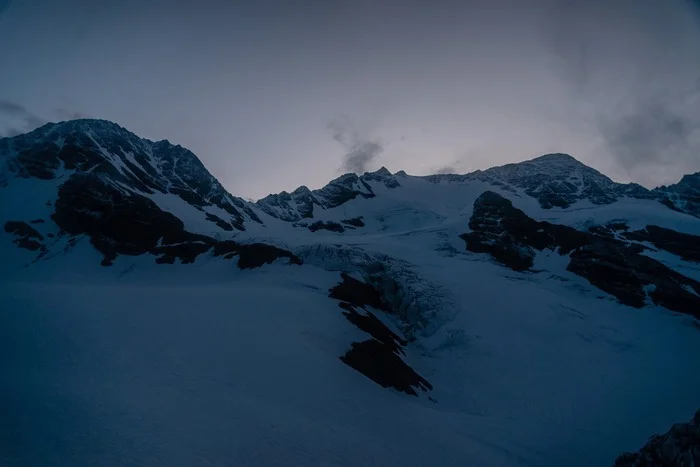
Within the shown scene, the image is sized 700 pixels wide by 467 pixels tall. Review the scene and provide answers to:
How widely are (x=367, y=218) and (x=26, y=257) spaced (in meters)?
95.0

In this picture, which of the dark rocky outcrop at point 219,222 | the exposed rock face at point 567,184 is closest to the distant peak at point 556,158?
the exposed rock face at point 567,184

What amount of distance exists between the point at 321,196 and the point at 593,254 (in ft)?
355

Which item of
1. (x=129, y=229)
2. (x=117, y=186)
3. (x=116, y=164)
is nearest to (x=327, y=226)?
(x=116, y=164)

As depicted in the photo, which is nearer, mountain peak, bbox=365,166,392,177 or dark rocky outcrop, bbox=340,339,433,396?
dark rocky outcrop, bbox=340,339,433,396

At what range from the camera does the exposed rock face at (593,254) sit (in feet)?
175

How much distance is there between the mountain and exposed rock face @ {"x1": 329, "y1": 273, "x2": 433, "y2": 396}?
0.80ft

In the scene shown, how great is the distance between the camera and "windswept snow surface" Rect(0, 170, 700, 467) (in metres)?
16.5

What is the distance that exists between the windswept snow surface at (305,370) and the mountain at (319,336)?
0.17 m

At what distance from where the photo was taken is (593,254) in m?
63.4

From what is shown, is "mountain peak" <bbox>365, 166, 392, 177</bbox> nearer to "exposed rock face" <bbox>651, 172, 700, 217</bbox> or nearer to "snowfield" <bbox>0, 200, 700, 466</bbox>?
"exposed rock face" <bbox>651, 172, 700, 217</bbox>

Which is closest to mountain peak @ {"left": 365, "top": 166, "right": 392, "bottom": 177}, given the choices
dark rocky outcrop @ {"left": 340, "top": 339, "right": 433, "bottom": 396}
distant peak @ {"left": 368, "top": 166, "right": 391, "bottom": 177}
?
distant peak @ {"left": 368, "top": 166, "right": 391, "bottom": 177}

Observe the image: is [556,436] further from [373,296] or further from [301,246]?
[301,246]

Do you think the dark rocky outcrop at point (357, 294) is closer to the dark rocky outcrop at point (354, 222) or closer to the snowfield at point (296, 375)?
the snowfield at point (296, 375)

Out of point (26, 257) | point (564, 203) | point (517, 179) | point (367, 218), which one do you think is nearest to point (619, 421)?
point (26, 257)
